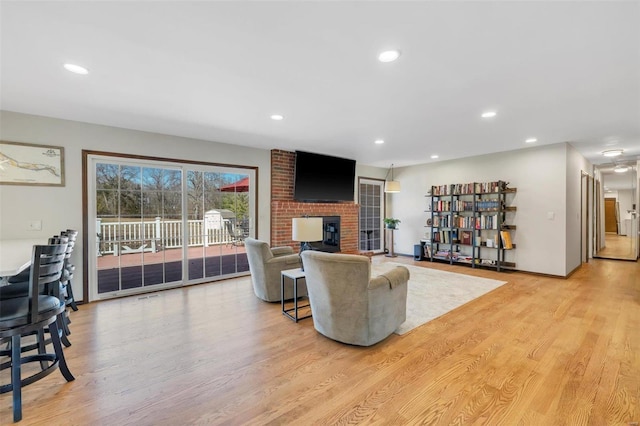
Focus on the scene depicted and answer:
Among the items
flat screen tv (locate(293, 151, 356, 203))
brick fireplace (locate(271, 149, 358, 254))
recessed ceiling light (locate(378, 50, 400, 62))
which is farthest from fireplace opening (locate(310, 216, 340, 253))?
recessed ceiling light (locate(378, 50, 400, 62))

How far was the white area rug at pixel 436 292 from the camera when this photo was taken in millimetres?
3438

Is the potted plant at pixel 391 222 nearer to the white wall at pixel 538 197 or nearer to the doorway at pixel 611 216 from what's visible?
the white wall at pixel 538 197

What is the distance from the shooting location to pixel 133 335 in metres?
2.91

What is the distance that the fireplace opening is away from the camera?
6346 millimetres

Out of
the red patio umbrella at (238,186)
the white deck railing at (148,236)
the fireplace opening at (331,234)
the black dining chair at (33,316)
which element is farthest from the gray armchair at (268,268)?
the fireplace opening at (331,234)

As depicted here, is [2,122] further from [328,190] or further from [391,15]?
[328,190]

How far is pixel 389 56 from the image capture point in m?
2.20

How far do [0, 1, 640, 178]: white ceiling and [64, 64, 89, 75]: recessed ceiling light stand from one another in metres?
0.07

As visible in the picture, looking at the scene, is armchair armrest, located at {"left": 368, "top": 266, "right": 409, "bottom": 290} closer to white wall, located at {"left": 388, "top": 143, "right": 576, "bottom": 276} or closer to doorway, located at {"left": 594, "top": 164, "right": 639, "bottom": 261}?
white wall, located at {"left": 388, "top": 143, "right": 576, "bottom": 276}

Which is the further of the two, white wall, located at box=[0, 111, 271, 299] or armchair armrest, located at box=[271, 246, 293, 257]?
armchair armrest, located at box=[271, 246, 293, 257]

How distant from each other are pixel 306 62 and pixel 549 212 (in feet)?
17.8

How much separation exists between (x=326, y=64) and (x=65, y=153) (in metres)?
3.72

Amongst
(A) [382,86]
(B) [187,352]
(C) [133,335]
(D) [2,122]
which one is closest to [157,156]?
(D) [2,122]

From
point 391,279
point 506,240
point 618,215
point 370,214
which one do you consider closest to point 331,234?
point 370,214
